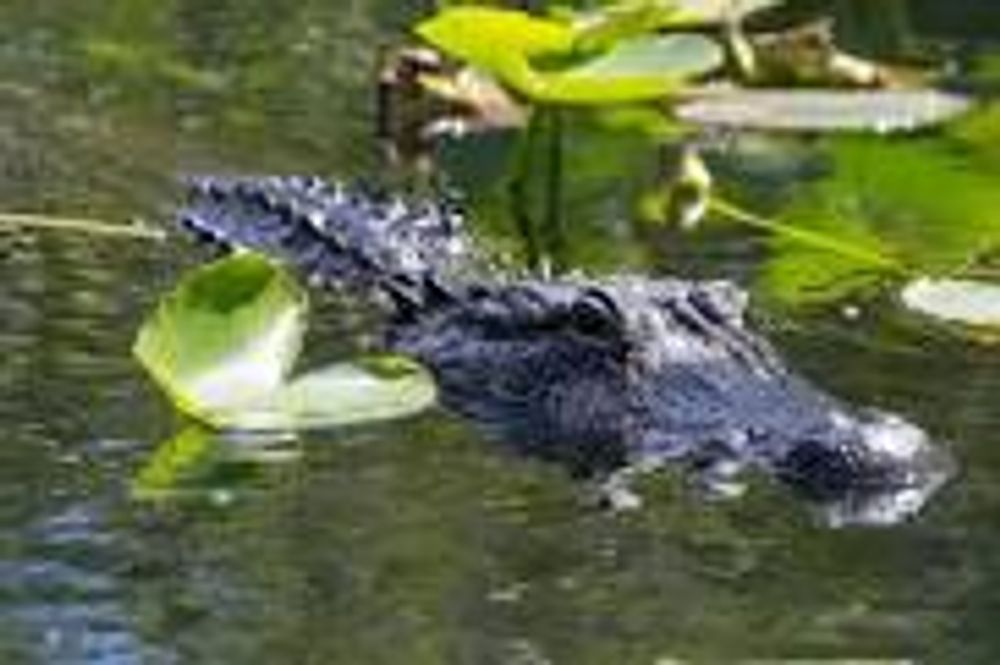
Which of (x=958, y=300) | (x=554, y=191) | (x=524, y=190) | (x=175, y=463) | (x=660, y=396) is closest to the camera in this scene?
(x=175, y=463)

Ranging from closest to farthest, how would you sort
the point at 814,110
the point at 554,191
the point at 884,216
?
the point at 884,216, the point at 554,191, the point at 814,110

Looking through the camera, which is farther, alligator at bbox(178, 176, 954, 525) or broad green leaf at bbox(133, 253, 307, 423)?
broad green leaf at bbox(133, 253, 307, 423)

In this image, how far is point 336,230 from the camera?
5.89 metres

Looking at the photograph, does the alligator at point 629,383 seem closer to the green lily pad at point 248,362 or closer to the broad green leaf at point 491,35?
the green lily pad at point 248,362

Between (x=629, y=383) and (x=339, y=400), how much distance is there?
1.62ft

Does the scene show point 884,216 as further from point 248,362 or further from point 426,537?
point 426,537

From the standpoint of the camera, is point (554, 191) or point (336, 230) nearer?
point (336, 230)

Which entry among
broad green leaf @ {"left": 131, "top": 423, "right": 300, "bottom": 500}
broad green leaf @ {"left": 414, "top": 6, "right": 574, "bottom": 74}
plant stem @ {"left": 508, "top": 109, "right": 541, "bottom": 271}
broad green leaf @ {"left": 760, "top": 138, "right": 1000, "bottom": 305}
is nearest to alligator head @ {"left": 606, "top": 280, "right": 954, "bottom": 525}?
broad green leaf @ {"left": 131, "top": 423, "right": 300, "bottom": 500}

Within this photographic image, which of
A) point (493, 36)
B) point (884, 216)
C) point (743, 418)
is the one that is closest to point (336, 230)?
point (493, 36)

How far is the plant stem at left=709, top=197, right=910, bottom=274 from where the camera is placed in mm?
5664

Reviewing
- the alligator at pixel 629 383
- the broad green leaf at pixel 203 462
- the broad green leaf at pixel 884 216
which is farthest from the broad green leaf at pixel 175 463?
the broad green leaf at pixel 884 216

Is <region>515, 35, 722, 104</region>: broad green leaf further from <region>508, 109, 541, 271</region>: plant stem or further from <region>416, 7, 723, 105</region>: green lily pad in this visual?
<region>508, 109, 541, 271</region>: plant stem

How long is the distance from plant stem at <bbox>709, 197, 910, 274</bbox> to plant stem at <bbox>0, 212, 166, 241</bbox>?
115 centimetres

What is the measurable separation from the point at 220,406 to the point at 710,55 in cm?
168
